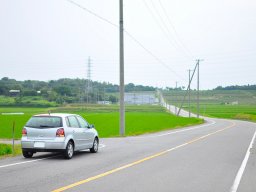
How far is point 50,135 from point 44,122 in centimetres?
61

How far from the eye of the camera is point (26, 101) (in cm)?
10050

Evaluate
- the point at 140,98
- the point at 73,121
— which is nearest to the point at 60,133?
the point at 73,121

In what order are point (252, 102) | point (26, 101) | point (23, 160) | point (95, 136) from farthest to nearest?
1. point (252, 102)
2. point (26, 101)
3. point (95, 136)
4. point (23, 160)

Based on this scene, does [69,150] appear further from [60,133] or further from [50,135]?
[50,135]

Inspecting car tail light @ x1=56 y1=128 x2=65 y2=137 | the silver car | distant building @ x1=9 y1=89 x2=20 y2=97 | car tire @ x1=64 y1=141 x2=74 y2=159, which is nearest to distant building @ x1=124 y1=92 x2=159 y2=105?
distant building @ x1=9 y1=89 x2=20 y2=97

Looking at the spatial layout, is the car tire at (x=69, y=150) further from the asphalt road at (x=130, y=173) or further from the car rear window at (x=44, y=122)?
the car rear window at (x=44, y=122)

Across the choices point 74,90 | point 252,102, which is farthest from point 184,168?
point 252,102

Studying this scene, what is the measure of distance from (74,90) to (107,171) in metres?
103

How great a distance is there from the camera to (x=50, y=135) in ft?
51.1

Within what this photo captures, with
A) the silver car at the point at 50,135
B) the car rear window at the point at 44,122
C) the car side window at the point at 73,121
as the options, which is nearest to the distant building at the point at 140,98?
the car side window at the point at 73,121

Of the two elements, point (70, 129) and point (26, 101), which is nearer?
point (70, 129)

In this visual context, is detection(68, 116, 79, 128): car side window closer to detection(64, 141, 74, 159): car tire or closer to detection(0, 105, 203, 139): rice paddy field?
detection(64, 141, 74, 159): car tire

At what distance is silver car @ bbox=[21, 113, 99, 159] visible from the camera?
15508 millimetres

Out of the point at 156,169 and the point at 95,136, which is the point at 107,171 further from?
the point at 95,136
